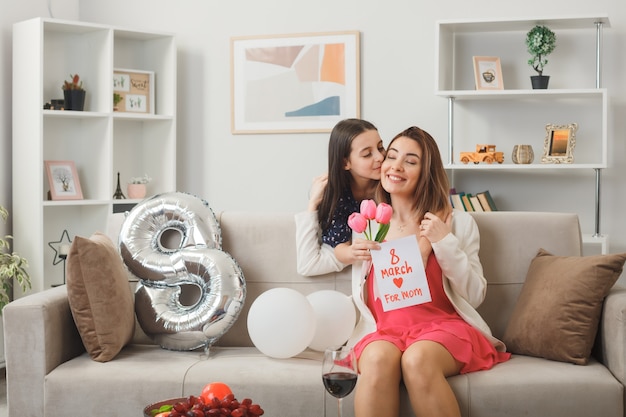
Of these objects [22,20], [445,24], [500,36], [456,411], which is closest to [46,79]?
[22,20]

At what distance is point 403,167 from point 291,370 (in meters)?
0.74

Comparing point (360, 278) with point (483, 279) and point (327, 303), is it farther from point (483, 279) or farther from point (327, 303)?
point (483, 279)

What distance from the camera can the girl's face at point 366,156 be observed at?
2.80 meters

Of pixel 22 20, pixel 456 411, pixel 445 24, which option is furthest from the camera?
pixel 22 20

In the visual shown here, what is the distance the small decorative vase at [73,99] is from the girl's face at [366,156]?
82.3 inches

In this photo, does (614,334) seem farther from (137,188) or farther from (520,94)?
(137,188)

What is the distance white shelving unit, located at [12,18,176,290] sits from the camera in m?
4.19

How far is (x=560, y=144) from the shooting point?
402 centimetres

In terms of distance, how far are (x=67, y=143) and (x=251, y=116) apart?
102cm

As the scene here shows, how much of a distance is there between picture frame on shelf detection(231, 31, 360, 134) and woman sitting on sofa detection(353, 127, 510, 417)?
72.3 inches

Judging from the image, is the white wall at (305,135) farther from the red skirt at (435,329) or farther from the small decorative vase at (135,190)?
the red skirt at (435,329)

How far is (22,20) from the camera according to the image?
14.4 feet

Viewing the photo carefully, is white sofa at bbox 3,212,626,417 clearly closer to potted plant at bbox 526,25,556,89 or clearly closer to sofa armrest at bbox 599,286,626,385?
sofa armrest at bbox 599,286,626,385

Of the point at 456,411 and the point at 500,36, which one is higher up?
the point at 500,36
